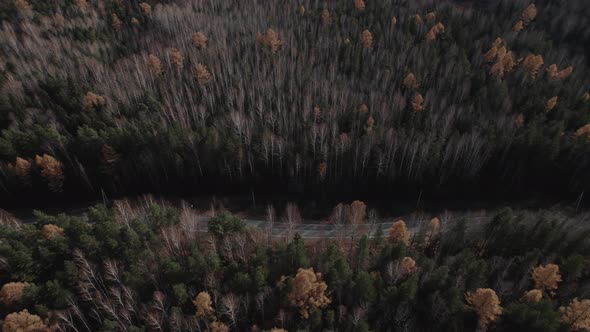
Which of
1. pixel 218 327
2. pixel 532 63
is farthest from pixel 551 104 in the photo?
pixel 218 327

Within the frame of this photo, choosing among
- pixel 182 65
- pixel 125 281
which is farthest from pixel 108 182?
pixel 182 65

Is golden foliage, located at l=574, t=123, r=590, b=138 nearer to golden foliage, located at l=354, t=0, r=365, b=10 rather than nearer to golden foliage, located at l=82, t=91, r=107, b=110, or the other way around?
golden foliage, located at l=354, t=0, r=365, b=10

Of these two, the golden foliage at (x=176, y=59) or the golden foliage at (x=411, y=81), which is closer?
the golden foliage at (x=411, y=81)

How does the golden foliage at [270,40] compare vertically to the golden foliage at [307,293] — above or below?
above

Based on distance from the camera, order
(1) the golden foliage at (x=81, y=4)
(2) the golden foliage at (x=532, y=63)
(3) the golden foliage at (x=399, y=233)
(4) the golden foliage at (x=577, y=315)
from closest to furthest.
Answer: (4) the golden foliage at (x=577, y=315) < (3) the golden foliage at (x=399, y=233) < (2) the golden foliage at (x=532, y=63) < (1) the golden foliage at (x=81, y=4)

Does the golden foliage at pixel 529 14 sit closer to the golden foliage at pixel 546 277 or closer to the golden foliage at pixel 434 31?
the golden foliage at pixel 434 31

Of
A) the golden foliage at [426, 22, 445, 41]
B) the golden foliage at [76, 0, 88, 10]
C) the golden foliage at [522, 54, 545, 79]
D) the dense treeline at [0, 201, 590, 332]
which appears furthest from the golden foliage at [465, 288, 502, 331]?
the golden foliage at [76, 0, 88, 10]

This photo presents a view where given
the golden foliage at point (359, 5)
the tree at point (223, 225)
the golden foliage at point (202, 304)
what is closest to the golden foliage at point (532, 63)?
the golden foliage at point (359, 5)

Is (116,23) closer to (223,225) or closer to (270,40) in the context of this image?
(270,40)
